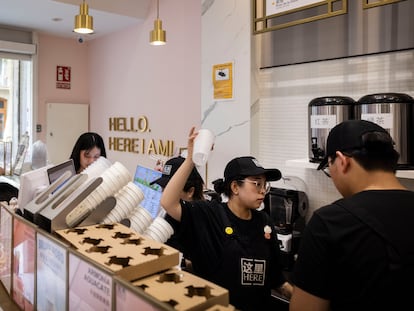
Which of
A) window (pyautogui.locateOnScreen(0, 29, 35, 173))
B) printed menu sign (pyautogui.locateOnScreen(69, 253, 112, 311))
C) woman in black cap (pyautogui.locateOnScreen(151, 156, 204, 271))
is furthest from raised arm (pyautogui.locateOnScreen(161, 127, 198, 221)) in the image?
window (pyautogui.locateOnScreen(0, 29, 35, 173))

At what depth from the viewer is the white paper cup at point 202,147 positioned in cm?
157

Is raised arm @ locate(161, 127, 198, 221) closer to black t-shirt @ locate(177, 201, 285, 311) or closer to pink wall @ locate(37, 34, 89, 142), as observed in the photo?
black t-shirt @ locate(177, 201, 285, 311)

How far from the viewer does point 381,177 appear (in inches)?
49.4

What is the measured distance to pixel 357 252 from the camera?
3.72 ft

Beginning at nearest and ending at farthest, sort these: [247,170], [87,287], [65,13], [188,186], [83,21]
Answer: [87,287] → [247,170] → [188,186] → [83,21] → [65,13]

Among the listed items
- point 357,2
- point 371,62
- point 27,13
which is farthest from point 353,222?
point 27,13

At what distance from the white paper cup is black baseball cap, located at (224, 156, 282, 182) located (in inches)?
10.7

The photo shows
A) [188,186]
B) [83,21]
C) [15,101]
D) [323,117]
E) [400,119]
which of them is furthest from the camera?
[15,101]

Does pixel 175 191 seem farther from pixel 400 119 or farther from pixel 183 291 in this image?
pixel 400 119

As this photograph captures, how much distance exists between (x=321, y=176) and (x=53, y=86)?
4660 mm

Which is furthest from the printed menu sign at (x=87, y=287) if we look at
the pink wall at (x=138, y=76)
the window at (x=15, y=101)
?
the window at (x=15, y=101)

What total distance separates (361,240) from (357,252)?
0.12ft

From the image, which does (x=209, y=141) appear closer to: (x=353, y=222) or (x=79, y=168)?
(x=353, y=222)

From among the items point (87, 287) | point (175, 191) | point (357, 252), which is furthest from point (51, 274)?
point (357, 252)
